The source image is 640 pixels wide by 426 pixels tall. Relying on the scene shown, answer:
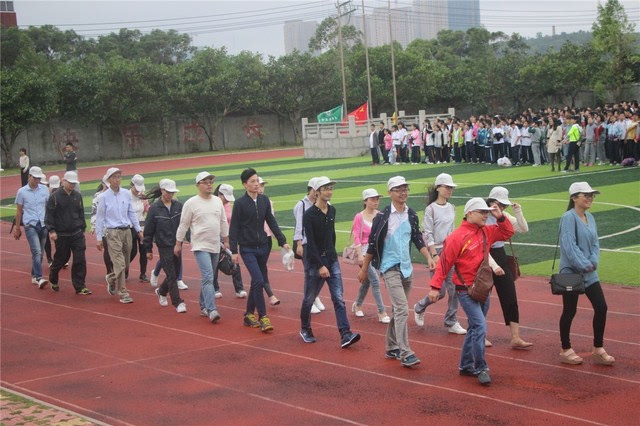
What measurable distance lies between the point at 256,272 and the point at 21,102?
4193cm

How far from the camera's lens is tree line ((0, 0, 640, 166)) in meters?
52.7

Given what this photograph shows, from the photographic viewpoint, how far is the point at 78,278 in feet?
47.7

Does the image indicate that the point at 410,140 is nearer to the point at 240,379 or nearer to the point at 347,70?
the point at 347,70

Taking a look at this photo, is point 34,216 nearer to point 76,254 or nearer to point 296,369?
point 76,254

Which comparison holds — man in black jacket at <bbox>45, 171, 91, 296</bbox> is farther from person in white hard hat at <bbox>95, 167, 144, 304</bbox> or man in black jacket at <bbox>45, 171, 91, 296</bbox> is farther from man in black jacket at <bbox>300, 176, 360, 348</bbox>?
man in black jacket at <bbox>300, 176, 360, 348</bbox>

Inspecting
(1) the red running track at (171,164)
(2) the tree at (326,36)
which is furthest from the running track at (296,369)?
(2) the tree at (326,36)

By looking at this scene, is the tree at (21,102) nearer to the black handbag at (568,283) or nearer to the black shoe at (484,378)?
the black handbag at (568,283)

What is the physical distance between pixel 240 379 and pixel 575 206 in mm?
3752

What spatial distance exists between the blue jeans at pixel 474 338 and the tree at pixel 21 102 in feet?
144

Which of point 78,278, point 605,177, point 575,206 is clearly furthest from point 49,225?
point 605,177

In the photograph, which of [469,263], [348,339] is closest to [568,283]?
[469,263]

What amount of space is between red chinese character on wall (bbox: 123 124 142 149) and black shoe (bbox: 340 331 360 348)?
2032 inches

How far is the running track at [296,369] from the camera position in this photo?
25.7ft

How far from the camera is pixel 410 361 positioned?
29.9 feet
